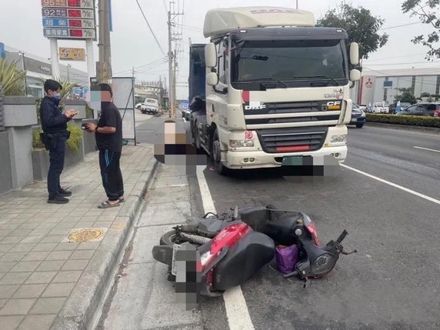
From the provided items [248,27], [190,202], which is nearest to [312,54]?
[248,27]

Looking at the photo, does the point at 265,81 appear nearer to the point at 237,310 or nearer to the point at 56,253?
the point at 56,253

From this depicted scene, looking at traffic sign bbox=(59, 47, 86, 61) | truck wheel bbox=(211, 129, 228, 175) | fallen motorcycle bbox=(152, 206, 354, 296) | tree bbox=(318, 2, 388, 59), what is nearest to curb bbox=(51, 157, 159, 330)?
fallen motorcycle bbox=(152, 206, 354, 296)

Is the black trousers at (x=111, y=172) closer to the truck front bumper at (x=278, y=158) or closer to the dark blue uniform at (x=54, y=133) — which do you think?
the dark blue uniform at (x=54, y=133)

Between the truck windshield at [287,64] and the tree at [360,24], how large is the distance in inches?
972

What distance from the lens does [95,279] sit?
3.90 meters

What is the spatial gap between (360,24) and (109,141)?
2901 centimetres

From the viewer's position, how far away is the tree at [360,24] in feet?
101

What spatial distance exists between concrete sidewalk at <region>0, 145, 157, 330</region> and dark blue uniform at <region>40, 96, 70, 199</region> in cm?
38

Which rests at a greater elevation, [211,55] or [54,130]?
[211,55]

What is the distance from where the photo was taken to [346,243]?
5.09 m

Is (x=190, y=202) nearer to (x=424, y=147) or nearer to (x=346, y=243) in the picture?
(x=346, y=243)

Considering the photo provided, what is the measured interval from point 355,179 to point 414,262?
442 cm

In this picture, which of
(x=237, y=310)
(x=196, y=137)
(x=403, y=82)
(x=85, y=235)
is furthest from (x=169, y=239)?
(x=403, y=82)

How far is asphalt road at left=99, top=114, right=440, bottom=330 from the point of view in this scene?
11.5 feet
